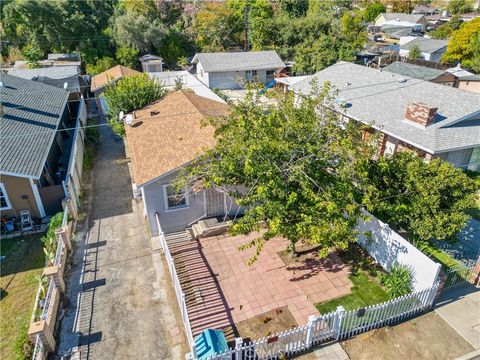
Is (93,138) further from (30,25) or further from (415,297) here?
(30,25)

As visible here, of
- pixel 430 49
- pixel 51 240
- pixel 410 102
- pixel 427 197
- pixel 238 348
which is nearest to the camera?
pixel 238 348

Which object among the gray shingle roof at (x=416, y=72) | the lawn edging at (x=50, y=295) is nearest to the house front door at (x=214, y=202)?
the lawn edging at (x=50, y=295)

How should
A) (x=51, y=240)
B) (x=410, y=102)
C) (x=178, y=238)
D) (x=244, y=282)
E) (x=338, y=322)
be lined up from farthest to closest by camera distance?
(x=410, y=102), (x=178, y=238), (x=51, y=240), (x=244, y=282), (x=338, y=322)

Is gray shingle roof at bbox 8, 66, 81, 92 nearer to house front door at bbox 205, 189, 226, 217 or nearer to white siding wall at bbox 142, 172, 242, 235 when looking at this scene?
white siding wall at bbox 142, 172, 242, 235

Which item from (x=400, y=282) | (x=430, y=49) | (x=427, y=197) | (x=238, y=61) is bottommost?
(x=400, y=282)

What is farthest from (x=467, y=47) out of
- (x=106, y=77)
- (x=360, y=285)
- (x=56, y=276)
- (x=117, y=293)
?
(x=56, y=276)

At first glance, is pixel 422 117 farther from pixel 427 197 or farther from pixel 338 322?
pixel 338 322

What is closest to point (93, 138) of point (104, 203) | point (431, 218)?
point (104, 203)

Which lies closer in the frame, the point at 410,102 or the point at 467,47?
the point at 410,102

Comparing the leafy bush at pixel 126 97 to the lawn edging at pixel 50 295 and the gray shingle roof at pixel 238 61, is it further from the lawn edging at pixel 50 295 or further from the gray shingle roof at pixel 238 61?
the gray shingle roof at pixel 238 61
